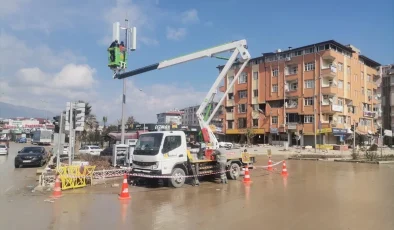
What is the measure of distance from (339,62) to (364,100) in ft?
45.1

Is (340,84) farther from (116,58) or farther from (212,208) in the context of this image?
(212,208)

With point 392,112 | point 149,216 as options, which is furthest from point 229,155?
point 392,112

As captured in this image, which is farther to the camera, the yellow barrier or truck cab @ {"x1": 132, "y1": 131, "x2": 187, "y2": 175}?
truck cab @ {"x1": 132, "y1": 131, "x2": 187, "y2": 175}

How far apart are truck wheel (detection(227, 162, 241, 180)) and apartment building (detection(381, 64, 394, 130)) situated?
78986mm

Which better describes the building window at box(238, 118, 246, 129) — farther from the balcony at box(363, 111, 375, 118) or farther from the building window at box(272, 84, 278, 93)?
the balcony at box(363, 111, 375, 118)

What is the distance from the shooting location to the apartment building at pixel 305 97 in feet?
195

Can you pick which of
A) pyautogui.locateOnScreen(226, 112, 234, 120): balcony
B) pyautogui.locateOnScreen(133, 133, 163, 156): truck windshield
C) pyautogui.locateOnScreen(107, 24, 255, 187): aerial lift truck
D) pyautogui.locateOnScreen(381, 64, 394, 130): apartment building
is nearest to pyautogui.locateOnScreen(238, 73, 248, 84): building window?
pyautogui.locateOnScreen(226, 112, 234, 120): balcony

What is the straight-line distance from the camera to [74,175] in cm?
1352

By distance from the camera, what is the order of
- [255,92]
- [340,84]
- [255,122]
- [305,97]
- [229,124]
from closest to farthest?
[305,97] → [340,84] → [255,122] → [255,92] → [229,124]

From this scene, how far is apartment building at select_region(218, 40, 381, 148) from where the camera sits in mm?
59469

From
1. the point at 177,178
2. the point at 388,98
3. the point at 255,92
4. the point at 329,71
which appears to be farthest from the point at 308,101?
the point at 177,178

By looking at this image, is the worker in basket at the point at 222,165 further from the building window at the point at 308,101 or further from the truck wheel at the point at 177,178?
the building window at the point at 308,101

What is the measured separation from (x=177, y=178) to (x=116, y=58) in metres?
10.1

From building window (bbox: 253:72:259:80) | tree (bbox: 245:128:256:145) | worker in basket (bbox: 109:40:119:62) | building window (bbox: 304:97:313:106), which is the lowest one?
tree (bbox: 245:128:256:145)
